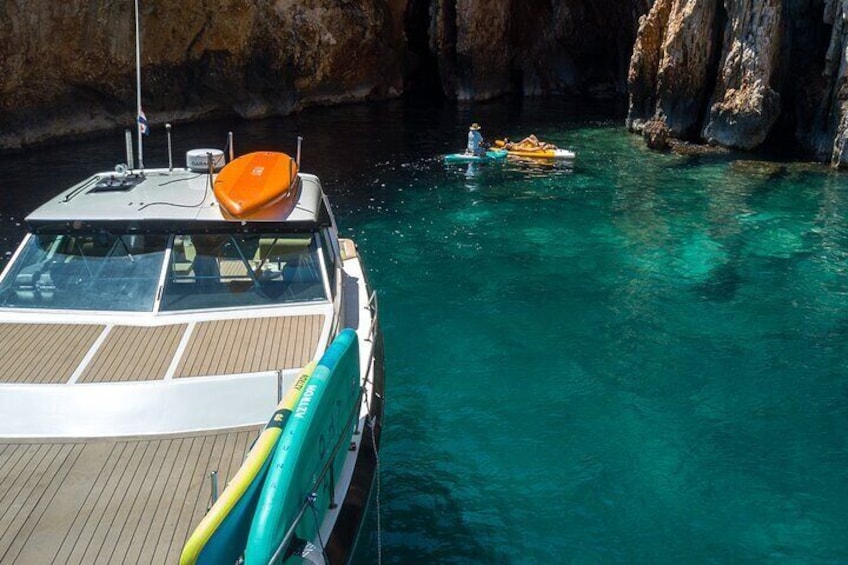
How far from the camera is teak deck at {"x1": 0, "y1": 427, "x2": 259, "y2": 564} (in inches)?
196

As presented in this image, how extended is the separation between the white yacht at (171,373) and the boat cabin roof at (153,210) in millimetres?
22

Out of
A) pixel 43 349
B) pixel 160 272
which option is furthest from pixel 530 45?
pixel 43 349

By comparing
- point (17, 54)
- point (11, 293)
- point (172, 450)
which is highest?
point (17, 54)

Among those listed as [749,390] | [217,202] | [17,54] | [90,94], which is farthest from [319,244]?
[90,94]

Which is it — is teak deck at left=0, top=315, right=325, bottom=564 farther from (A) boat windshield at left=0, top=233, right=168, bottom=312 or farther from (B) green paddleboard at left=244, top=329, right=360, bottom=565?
(B) green paddleboard at left=244, top=329, right=360, bottom=565

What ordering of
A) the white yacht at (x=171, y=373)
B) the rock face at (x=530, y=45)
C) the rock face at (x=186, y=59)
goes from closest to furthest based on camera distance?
the white yacht at (x=171, y=373) → the rock face at (x=186, y=59) → the rock face at (x=530, y=45)

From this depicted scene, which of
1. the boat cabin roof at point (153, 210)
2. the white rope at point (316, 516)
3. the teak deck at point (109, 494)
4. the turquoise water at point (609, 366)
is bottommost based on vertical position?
the turquoise water at point (609, 366)

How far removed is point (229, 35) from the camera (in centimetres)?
3453

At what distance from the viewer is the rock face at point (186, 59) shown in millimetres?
28141

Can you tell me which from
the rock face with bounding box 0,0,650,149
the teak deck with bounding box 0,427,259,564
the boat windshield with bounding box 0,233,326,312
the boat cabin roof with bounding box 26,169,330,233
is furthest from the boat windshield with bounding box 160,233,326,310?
the rock face with bounding box 0,0,650,149

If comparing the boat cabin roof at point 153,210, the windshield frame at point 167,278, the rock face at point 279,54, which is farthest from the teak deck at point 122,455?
the rock face at point 279,54

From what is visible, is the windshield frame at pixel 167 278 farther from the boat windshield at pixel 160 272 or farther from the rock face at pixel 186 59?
the rock face at pixel 186 59

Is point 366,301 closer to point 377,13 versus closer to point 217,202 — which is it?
point 217,202

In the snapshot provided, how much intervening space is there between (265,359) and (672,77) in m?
26.8
